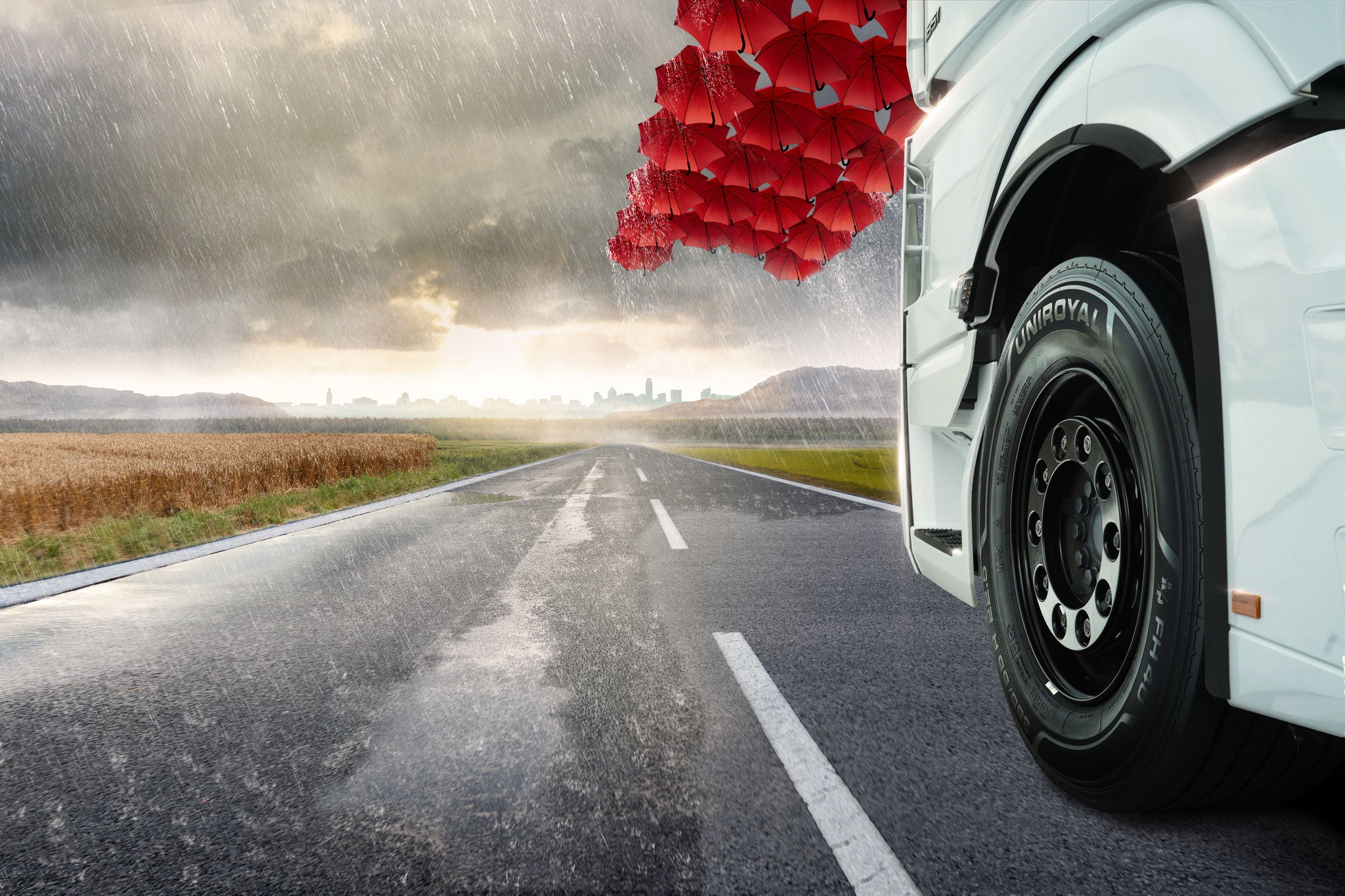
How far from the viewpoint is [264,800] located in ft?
7.15

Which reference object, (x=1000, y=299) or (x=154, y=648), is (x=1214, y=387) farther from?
(x=154, y=648)

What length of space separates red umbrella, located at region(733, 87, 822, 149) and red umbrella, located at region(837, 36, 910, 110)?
621 mm

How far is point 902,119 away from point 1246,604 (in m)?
8.30

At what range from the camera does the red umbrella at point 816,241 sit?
10875 mm

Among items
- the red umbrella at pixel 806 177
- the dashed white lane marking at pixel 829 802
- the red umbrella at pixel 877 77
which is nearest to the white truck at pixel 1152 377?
the dashed white lane marking at pixel 829 802

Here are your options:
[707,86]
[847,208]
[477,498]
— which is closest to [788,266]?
[847,208]

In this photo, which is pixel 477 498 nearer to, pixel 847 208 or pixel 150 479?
pixel 150 479

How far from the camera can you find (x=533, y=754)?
8.10ft

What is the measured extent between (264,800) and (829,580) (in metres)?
3.95

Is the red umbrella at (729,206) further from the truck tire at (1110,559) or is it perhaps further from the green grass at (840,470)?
the truck tire at (1110,559)

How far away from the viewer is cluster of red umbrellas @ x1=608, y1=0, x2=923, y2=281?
6.80 meters

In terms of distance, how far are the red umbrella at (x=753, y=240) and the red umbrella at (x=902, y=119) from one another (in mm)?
2284

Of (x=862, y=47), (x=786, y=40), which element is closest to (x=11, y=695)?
(x=786, y=40)

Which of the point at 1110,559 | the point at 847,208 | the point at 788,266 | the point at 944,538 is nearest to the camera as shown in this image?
the point at 1110,559
